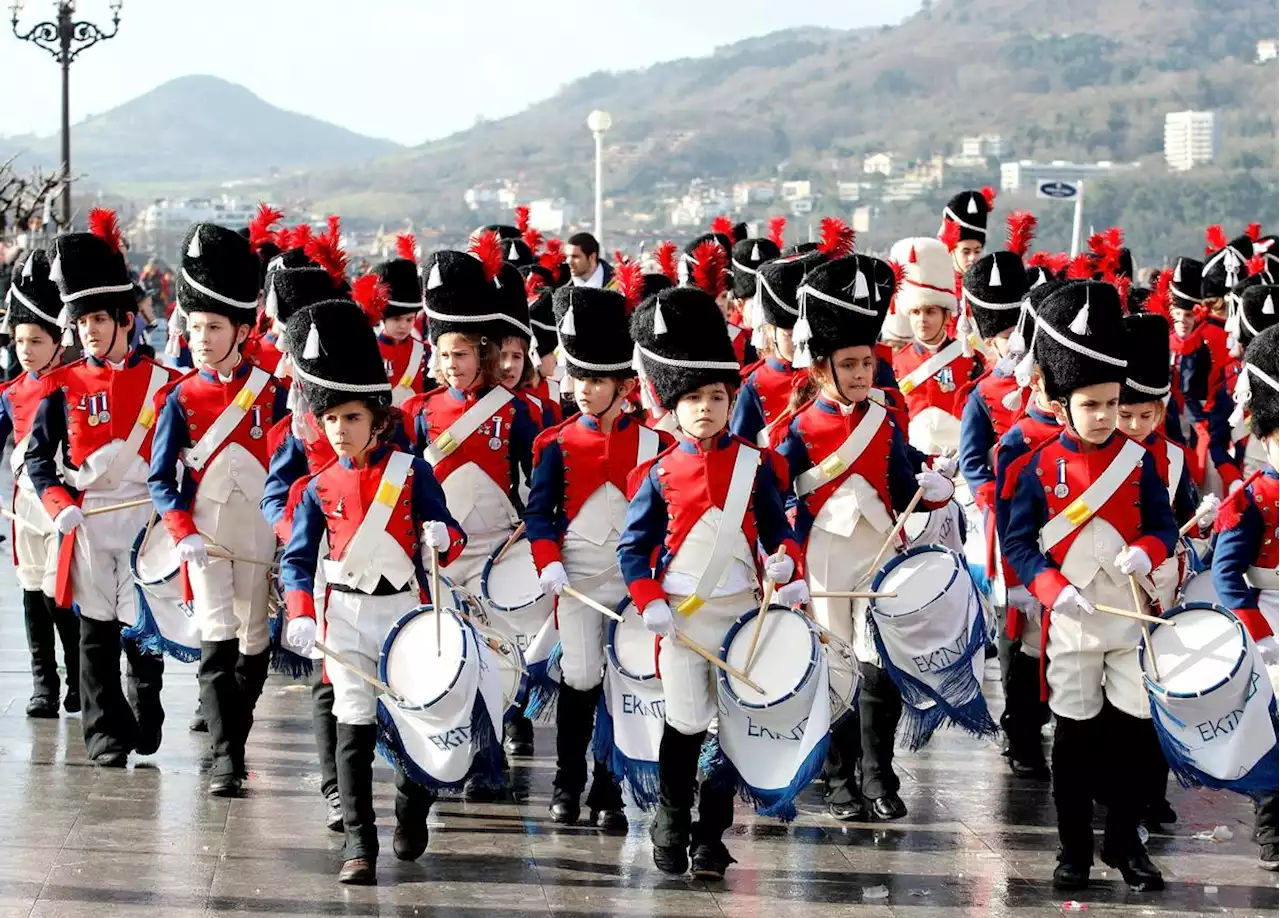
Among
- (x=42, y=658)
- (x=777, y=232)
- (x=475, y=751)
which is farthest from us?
(x=777, y=232)

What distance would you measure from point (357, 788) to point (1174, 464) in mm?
2799

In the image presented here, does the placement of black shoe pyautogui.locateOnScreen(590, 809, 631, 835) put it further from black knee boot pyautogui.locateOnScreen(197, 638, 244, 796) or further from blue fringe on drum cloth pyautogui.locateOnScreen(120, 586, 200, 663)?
blue fringe on drum cloth pyautogui.locateOnScreen(120, 586, 200, 663)

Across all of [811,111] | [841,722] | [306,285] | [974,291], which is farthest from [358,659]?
[811,111]

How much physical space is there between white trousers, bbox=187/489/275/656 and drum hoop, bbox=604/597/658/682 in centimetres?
129

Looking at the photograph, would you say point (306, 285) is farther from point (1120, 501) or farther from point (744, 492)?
point (1120, 501)

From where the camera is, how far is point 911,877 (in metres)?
6.83

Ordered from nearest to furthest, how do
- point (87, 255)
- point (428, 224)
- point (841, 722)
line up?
1. point (841, 722)
2. point (87, 255)
3. point (428, 224)

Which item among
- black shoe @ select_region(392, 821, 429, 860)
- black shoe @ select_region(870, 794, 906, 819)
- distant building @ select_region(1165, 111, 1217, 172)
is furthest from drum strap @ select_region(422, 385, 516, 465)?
distant building @ select_region(1165, 111, 1217, 172)

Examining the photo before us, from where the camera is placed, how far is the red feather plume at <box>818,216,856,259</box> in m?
8.40

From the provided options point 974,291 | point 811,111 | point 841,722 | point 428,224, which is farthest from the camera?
point 811,111

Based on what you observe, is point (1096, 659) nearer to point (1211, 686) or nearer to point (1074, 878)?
point (1211, 686)

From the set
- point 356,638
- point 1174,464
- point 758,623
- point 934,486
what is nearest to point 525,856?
point 356,638

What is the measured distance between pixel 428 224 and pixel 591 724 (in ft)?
497

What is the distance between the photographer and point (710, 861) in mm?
6742
